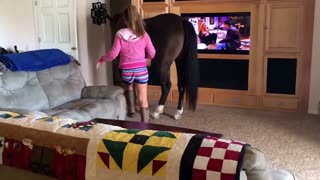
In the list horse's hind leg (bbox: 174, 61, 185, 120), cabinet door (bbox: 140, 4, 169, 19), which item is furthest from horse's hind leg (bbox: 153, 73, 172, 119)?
cabinet door (bbox: 140, 4, 169, 19)

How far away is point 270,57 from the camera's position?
4.95 m

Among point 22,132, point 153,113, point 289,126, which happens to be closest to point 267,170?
point 22,132

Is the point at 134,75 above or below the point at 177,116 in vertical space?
A: above

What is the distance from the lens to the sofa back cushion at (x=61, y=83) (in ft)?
12.7

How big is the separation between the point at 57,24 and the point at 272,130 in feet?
12.7

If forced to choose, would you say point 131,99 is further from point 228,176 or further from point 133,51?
point 228,176

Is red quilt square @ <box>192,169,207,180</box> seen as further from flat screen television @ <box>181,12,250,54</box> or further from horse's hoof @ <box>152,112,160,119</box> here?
flat screen television @ <box>181,12,250,54</box>

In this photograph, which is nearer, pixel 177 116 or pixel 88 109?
pixel 88 109

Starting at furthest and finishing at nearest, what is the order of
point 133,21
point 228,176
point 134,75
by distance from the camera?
1. point 134,75
2. point 133,21
3. point 228,176

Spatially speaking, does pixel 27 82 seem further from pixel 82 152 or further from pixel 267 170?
pixel 267 170

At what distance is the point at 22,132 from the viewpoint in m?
1.29

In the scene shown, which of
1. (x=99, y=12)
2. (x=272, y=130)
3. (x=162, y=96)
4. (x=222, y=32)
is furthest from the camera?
(x=99, y=12)

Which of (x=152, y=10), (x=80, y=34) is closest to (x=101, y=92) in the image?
(x=152, y=10)

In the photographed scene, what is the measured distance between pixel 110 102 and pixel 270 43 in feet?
7.97
